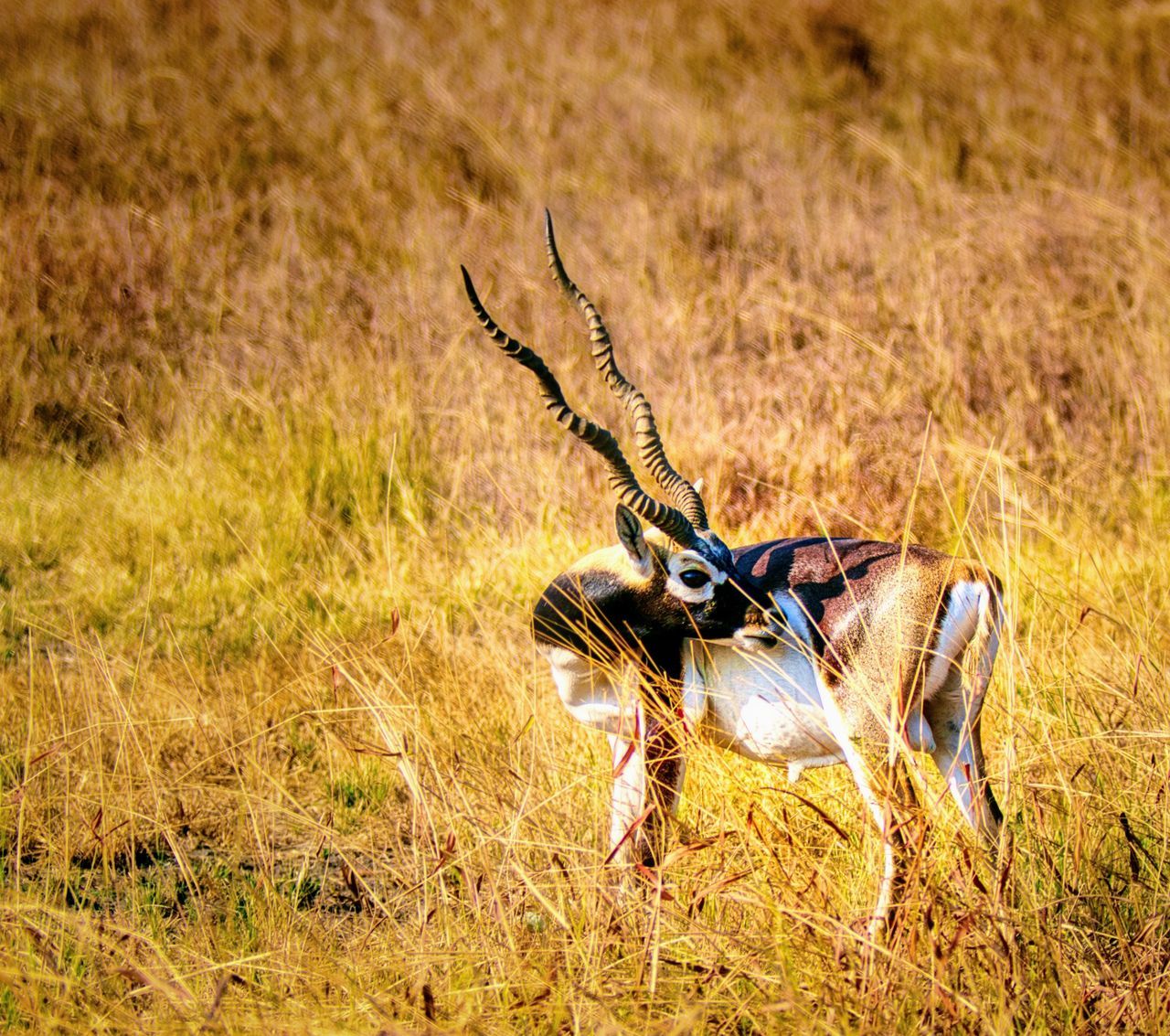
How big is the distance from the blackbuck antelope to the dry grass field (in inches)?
5.5

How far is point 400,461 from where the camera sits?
20.1 ft

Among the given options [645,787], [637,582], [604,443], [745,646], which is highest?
[604,443]

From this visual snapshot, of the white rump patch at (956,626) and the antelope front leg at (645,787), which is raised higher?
the white rump patch at (956,626)

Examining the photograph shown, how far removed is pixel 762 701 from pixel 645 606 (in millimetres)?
345

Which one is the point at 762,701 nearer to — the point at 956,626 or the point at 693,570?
the point at 693,570

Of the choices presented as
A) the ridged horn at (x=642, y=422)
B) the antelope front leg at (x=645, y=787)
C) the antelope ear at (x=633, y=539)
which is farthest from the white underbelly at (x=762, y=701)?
the ridged horn at (x=642, y=422)

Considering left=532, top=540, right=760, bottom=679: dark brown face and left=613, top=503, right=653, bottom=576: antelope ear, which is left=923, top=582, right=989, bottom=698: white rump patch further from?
left=613, top=503, right=653, bottom=576: antelope ear

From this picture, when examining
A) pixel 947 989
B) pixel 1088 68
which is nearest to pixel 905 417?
pixel 947 989

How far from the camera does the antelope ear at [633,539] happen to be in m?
2.58

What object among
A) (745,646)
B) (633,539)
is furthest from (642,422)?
(745,646)

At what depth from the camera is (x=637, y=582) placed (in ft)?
8.91

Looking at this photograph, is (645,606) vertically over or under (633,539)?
under

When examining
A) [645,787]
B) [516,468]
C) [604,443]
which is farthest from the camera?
[516,468]

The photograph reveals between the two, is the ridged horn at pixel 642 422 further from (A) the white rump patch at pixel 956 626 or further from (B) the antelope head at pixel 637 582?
(A) the white rump patch at pixel 956 626
